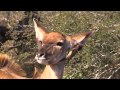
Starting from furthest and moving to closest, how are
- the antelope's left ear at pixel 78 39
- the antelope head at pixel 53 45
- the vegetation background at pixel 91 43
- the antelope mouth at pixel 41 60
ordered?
1. the vegetation background at pixel 91 43
2. the antelope's left ear at pixel 78 39
3. the antelope head at pixel 53 45
4. the antelope mouth at pixel 41 60

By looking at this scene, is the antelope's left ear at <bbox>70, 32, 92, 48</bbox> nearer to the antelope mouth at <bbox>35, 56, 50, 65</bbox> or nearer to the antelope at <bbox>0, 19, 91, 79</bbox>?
the antelope at <bbox>0, 19, 91, 79</bbox>

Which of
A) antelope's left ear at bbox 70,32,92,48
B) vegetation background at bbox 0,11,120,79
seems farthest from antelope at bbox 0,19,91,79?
vegetation background at bbox 0,11,120,79

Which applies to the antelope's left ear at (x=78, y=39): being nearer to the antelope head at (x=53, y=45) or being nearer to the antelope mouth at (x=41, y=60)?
the antelope head at (x=53, y=45)

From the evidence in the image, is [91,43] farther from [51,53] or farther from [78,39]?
[51,53]

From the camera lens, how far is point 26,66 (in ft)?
27.7

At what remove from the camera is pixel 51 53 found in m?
3.96

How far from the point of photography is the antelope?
12.9ft

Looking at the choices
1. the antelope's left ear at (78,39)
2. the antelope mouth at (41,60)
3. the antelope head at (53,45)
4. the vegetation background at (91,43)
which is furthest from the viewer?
the vegetation background at (91,43)

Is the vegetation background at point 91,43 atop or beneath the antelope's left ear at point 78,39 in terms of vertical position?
beneath

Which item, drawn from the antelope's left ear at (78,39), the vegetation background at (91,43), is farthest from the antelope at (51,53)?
the vegetation background at (91,43)

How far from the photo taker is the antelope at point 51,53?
3.92 metres

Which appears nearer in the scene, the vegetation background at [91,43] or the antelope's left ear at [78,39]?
the antelope's left ear at [78,39]
